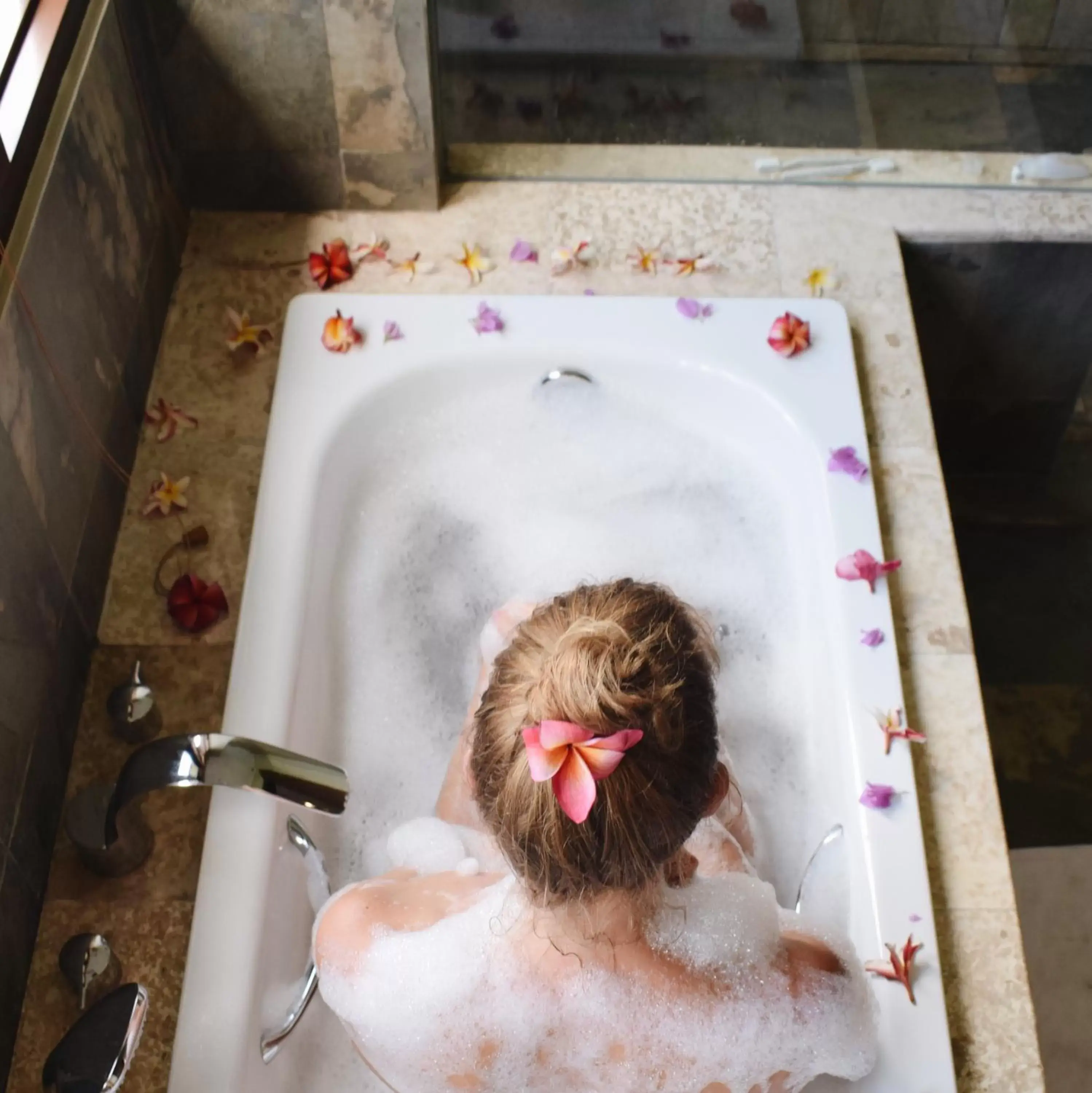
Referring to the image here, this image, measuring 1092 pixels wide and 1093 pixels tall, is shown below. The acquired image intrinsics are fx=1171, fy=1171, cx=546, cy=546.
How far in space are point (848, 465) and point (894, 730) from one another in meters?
0.38

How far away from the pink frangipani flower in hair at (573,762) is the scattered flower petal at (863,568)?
73cm

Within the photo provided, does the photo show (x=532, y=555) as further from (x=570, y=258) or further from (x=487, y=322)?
(x=570, y=258)

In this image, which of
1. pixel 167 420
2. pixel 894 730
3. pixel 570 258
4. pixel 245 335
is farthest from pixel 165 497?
pixel 894 730

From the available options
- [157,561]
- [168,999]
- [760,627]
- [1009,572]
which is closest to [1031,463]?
[1009,572]

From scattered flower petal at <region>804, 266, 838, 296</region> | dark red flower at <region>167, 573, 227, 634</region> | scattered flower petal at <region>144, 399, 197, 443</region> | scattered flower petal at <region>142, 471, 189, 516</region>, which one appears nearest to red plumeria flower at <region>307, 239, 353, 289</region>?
scattered flower petal at <region>144, 399, 197, 443</region>

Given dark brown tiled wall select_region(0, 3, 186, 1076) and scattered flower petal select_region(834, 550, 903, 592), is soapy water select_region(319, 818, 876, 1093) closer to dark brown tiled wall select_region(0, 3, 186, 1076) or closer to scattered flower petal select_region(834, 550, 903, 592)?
dark brown tiled wall select_region(0, 3, 186, 1076)

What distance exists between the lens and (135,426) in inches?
63.1

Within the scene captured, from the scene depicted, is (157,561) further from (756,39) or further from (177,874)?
(756,39)

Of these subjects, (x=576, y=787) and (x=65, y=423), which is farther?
(x=65, y=423)

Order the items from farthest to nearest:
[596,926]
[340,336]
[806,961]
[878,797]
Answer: [340,336]
[878,797]
[806,961]
[596,926]

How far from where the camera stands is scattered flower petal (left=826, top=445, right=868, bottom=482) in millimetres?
1557

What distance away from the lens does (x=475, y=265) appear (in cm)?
180

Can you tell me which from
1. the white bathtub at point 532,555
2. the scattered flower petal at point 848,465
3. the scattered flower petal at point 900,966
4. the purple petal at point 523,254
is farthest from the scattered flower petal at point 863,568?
the purple petal at point 523,254

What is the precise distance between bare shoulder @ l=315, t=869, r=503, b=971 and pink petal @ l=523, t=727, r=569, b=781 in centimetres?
35
